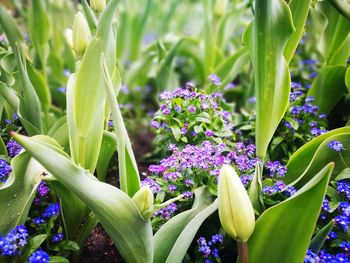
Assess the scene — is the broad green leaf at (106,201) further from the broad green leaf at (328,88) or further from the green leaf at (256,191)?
the broad green leaf at (328,88)

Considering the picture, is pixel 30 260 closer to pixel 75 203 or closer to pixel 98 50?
pixel 75 203

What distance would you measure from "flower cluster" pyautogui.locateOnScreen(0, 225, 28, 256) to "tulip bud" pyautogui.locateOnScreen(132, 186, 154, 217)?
27 centimetres

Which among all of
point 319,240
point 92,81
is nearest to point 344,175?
point 319,240

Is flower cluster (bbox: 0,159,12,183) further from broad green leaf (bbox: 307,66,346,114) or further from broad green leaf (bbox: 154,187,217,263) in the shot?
broad green leaf (bbox: 307,66,346,114)

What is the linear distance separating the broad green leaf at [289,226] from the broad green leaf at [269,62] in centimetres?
30

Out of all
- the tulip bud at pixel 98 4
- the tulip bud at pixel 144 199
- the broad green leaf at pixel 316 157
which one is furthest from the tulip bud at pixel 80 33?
the broad green leaf at pixel 316 157

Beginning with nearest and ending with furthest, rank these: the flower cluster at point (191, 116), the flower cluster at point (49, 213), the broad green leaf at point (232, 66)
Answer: the flower cluster at point (49, 213), the flower cluster at point (191, 116), the broad green leaf at point (232, 66)

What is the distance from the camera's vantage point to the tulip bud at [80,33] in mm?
1146

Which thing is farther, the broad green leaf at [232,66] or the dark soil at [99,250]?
the broad green leaf at [232,66]

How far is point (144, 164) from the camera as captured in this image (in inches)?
71.2

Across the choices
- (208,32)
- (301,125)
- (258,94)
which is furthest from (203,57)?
(258,94)

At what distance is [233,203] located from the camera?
92 cm

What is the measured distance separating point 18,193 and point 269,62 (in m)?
0.72

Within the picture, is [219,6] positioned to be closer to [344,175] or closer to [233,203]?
[344,175]
